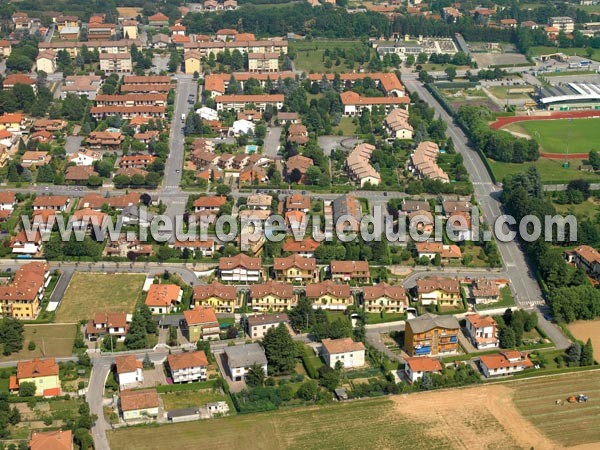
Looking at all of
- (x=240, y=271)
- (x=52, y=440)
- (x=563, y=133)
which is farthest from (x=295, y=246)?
(x=563, y=133)

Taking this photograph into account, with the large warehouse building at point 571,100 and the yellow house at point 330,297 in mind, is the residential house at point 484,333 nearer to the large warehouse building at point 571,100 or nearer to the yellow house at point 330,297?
the yellow house at point 330,297

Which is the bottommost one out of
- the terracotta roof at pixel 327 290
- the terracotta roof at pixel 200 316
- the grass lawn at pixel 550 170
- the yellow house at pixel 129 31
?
the terracotta roof at pixel 200 316

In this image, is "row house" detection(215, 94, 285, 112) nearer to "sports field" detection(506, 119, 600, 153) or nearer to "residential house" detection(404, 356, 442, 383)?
"sports field" detection(506, 119, 600, 153)

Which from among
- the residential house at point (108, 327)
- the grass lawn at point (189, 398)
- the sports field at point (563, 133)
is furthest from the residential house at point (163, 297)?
the sports field at point (563, 133)

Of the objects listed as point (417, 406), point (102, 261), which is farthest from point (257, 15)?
point (417, 406)

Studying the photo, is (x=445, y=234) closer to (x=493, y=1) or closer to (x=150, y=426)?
(x=150, y=426)

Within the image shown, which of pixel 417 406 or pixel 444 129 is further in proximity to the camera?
pixel 444 129

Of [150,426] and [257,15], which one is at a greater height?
[257,15]
